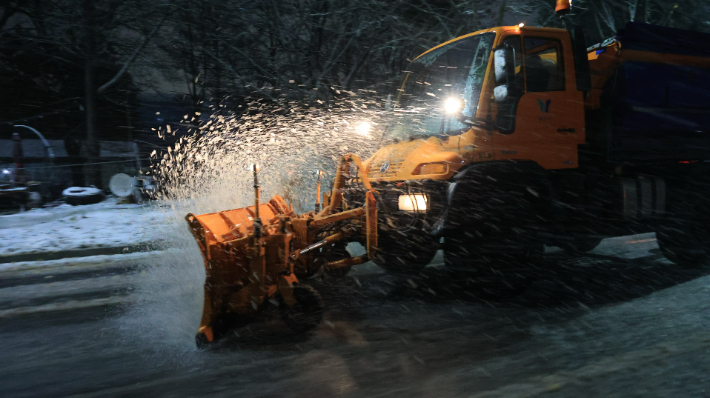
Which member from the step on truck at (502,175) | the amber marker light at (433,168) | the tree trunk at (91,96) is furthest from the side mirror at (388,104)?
the tree trunk at (91,96)

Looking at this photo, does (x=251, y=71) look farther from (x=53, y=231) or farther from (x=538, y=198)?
(x=538, y=198)

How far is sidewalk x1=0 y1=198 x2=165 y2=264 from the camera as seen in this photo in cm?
827

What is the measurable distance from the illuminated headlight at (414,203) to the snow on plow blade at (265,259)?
17.6 inches

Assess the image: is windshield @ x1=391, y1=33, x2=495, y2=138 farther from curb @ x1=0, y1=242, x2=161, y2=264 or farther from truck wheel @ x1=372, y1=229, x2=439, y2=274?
curb @ x1=0, y1=242, x2=161, y2=264

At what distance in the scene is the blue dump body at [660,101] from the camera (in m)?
5.86

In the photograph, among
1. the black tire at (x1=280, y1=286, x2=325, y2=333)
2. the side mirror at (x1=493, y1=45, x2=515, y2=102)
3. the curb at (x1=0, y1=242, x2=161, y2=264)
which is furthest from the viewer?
the curb at (x1=0, y1=242, x2=161, y2=264)

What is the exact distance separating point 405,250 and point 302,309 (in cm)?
177

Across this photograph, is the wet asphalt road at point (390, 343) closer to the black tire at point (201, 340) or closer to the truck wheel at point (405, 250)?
the black tire at point (201, 340)

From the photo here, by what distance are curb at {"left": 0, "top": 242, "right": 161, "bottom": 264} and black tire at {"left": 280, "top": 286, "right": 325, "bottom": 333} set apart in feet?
17.3

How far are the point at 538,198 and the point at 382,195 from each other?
5.39 feet

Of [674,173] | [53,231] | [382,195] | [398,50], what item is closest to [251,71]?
[398,50]

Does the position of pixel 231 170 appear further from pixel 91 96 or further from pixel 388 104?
pixel 91 96

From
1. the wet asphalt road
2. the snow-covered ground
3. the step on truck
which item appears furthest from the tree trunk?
the step on truck

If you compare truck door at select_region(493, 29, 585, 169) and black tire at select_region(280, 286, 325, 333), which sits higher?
truck door at select_region(493, 29, 585, 169)
